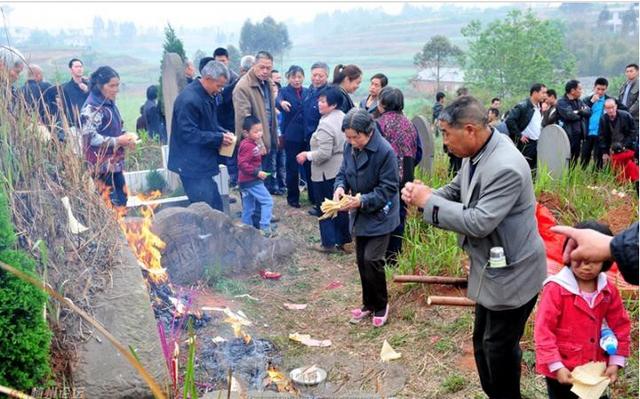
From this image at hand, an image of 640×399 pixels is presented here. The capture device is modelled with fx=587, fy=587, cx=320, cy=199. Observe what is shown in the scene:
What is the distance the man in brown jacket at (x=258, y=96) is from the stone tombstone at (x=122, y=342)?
154 inches

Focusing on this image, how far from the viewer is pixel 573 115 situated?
32.5ft

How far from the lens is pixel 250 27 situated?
3038cm

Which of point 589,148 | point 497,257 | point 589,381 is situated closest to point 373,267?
point 497,257

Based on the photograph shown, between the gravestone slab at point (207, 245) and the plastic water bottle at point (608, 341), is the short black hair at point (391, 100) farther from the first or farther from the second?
the plastic water bottle at point (608, 341)

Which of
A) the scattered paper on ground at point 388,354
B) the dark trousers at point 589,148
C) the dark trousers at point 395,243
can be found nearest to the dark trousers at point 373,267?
the scattered paper on ground at point 388,354

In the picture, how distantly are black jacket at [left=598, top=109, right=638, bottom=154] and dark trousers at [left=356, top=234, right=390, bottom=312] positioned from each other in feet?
19.6

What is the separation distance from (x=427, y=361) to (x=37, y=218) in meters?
3.01

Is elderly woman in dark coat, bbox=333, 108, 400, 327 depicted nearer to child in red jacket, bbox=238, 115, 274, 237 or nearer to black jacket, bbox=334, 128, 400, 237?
black jacket, bbox=334, 128, 400, 237

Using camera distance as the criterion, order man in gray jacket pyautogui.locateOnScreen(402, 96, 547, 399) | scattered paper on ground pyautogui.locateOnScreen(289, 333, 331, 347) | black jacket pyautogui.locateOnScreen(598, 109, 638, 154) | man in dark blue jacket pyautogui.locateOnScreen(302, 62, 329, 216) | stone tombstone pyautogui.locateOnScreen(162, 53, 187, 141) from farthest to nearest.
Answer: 1. black jacket pyautogui.locateOnScreen(598, 109, 638, 154)
2. stone tombstone pyautogui.locateOnScreen(162, 53, 187, 141)
3. man in dark blue jacket pyautogui.locateOnScreen(302, 62, 329, 216)
4. scattered paper on ground pyautogui.locateOnScreen(289, 333, 331, 347)
5. man in gray jacket pyautogui.locateOnScreen(402, 96, 547, 399)

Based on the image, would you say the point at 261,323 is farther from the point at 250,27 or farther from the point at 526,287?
the point at 250,27

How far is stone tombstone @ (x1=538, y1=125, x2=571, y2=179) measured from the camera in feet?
28.4

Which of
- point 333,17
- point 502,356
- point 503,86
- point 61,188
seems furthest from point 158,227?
Answer: point 333,17

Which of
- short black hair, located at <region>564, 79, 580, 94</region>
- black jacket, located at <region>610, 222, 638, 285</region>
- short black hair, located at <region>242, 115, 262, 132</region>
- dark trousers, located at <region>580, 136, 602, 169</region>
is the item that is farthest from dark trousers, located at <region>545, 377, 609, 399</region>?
short black hair, located at <region>564, 79, 580, 94</region>

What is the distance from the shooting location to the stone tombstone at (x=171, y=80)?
8594mm
